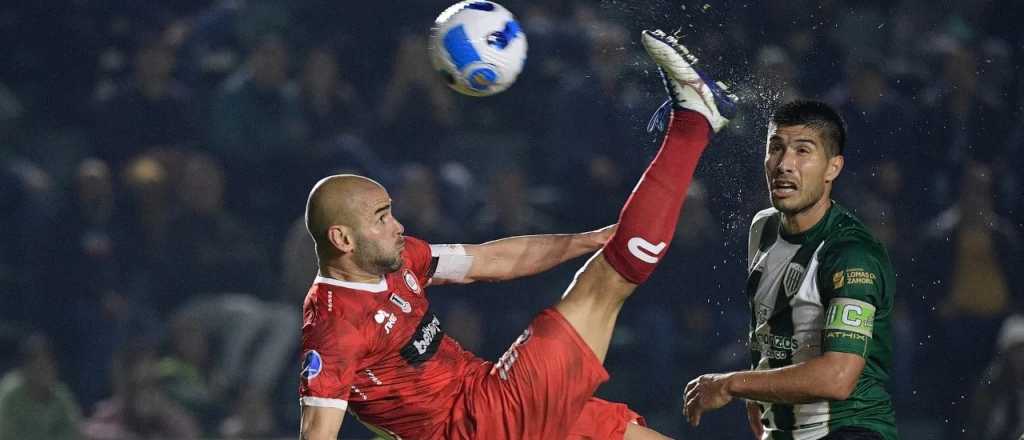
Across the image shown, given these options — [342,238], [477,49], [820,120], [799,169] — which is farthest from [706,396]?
[477,49]

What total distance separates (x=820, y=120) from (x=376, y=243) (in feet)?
4.95

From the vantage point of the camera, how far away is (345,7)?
8742 mm

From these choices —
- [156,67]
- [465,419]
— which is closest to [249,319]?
[156,67]

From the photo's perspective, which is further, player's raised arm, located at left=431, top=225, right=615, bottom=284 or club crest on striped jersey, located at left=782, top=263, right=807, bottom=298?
player's raised arm, located at left=431, top=225, right=615, bottom=284

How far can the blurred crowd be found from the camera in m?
7.44

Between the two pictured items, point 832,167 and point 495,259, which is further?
point 495,259

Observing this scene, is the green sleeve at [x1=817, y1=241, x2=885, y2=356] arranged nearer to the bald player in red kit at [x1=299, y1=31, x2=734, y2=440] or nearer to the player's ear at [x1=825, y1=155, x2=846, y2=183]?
the player's ear at [x1=825, y1=155, x2=846, y2=183]

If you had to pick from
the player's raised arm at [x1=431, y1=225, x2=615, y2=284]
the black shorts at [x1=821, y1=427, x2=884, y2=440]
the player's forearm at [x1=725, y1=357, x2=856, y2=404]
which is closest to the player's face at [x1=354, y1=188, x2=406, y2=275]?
the player's raised arm at [x1=431, y1=225, x2=615, y2=284]

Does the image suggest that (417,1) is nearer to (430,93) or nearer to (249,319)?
(430,93)

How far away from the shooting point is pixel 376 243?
3.98 meters

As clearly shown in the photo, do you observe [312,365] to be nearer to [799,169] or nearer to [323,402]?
[323,402]

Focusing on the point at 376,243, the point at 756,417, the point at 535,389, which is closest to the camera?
the point at 535,389

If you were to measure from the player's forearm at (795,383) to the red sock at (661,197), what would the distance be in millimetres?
469

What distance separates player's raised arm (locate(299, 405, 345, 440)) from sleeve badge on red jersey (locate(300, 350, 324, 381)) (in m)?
0.10
